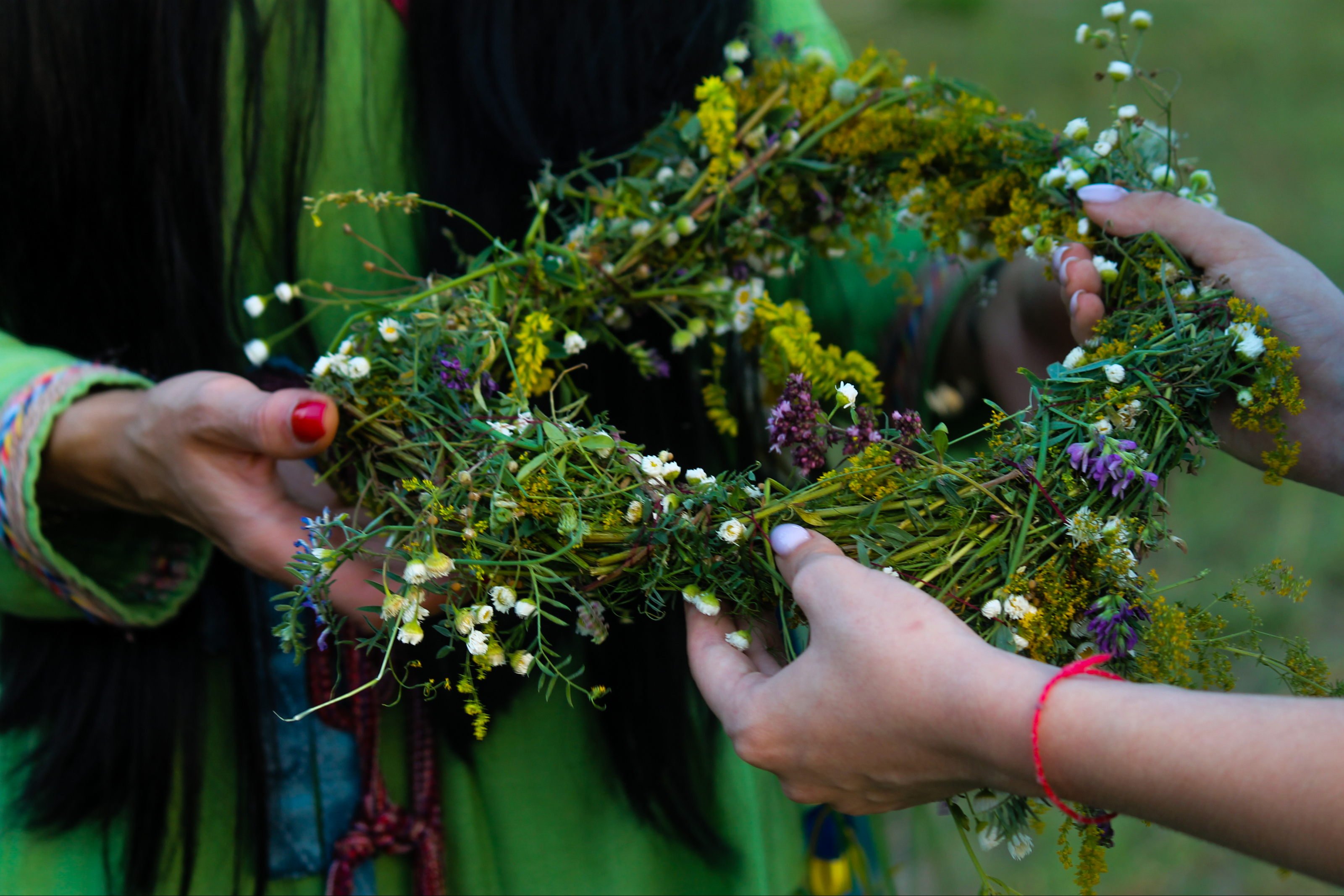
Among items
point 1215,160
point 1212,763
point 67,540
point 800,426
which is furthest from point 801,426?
point 1215,160

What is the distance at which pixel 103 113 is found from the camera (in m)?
1.13

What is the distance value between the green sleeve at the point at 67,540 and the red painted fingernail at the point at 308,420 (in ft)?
1.28

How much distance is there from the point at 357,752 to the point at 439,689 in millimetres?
162

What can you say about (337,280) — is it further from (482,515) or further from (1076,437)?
(1076,437)

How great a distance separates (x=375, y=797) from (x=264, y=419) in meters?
0.60

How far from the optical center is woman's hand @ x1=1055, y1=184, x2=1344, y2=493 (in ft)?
2.81

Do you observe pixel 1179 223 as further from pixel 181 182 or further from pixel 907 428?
pixel 181 182

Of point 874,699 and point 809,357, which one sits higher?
point 809,357

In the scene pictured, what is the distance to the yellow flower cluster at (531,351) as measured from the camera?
91 centimetres

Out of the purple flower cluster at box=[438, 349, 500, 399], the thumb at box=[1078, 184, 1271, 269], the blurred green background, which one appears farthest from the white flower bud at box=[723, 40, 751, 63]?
the blurred green background

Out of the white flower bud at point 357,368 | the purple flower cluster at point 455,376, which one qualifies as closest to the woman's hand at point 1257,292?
the purple flower cluster at point 455,376

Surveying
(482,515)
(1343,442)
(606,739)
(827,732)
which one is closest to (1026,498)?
(827,732)

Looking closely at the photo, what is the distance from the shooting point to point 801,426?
0.83 meters

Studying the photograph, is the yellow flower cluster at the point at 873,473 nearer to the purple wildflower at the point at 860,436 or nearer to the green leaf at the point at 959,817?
the purple wildflower at the point at 860,436
